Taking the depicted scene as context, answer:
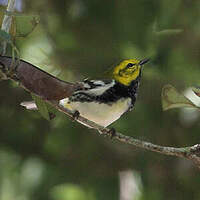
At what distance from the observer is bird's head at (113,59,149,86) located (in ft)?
5.78

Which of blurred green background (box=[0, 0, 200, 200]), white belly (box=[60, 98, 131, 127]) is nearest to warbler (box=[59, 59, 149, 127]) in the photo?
white belly (box=[60, 98, 131, 127])

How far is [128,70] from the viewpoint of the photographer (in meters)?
1.80

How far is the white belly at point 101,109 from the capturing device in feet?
5.03

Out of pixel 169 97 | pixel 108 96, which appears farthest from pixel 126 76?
pixel 169 97

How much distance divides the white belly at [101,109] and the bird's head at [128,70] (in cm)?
16

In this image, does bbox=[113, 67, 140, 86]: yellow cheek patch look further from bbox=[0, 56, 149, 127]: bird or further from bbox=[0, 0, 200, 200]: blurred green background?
bbox=[0, 0, 200, 200]: blurred green background

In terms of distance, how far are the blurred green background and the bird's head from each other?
0.39ft

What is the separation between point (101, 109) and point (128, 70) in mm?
319

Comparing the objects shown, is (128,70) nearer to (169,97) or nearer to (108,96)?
(108,96)

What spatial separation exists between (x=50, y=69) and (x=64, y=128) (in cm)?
37

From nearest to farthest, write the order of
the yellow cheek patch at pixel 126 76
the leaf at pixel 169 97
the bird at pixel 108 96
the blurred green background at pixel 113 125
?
the leaf at pixel 169 97 → the bird at pixel 108 96 → the yellow cheek patch at pixel 126 76 → the blurred green background at pixel 113 125

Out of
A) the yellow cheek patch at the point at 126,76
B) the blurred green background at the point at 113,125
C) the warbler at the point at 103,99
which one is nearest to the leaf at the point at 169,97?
the warbler at the point at 103,99

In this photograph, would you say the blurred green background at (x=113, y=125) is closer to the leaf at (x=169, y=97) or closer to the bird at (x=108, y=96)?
the bird at (x=108, y=96)

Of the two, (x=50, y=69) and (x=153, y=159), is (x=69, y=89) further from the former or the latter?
(x=153, y=159)
